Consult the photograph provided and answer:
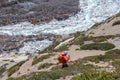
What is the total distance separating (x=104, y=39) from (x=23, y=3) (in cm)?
5646

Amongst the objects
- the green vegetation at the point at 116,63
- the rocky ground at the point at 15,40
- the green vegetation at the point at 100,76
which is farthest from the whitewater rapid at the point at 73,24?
the green vegetation at the point at 100,76

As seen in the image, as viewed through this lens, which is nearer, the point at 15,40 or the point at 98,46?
the point at 98,46

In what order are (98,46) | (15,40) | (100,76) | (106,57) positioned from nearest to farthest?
(100,76), (106,57), (98,46), (15,40)

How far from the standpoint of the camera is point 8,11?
8094cm

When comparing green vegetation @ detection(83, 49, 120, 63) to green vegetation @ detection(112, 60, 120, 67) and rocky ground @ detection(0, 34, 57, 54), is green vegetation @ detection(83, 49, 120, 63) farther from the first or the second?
rocky ground @ detection(0, 34, 57, 54)

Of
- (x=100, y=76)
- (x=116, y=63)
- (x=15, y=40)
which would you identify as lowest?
(x=15, y=40)

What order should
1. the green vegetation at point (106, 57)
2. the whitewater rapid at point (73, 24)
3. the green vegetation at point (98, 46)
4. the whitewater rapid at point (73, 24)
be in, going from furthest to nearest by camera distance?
the whitewater rapid at point (73, 24), the whitewater rapid at point (73, 24), the green vegetation at point (98, 46), the green vegetation at point (106, 57)

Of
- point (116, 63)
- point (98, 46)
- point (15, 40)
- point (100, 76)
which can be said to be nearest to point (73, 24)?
point (15, 40)

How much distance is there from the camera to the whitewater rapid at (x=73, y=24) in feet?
209

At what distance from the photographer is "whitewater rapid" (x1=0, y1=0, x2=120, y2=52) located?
63.7m

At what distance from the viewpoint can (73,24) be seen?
222 feet

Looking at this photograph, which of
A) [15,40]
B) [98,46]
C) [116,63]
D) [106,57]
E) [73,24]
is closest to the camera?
[116,63]

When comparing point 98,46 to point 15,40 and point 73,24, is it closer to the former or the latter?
point 15,40

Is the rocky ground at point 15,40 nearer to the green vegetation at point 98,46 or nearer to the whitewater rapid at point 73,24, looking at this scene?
the whitewater rapid at point 73,24
